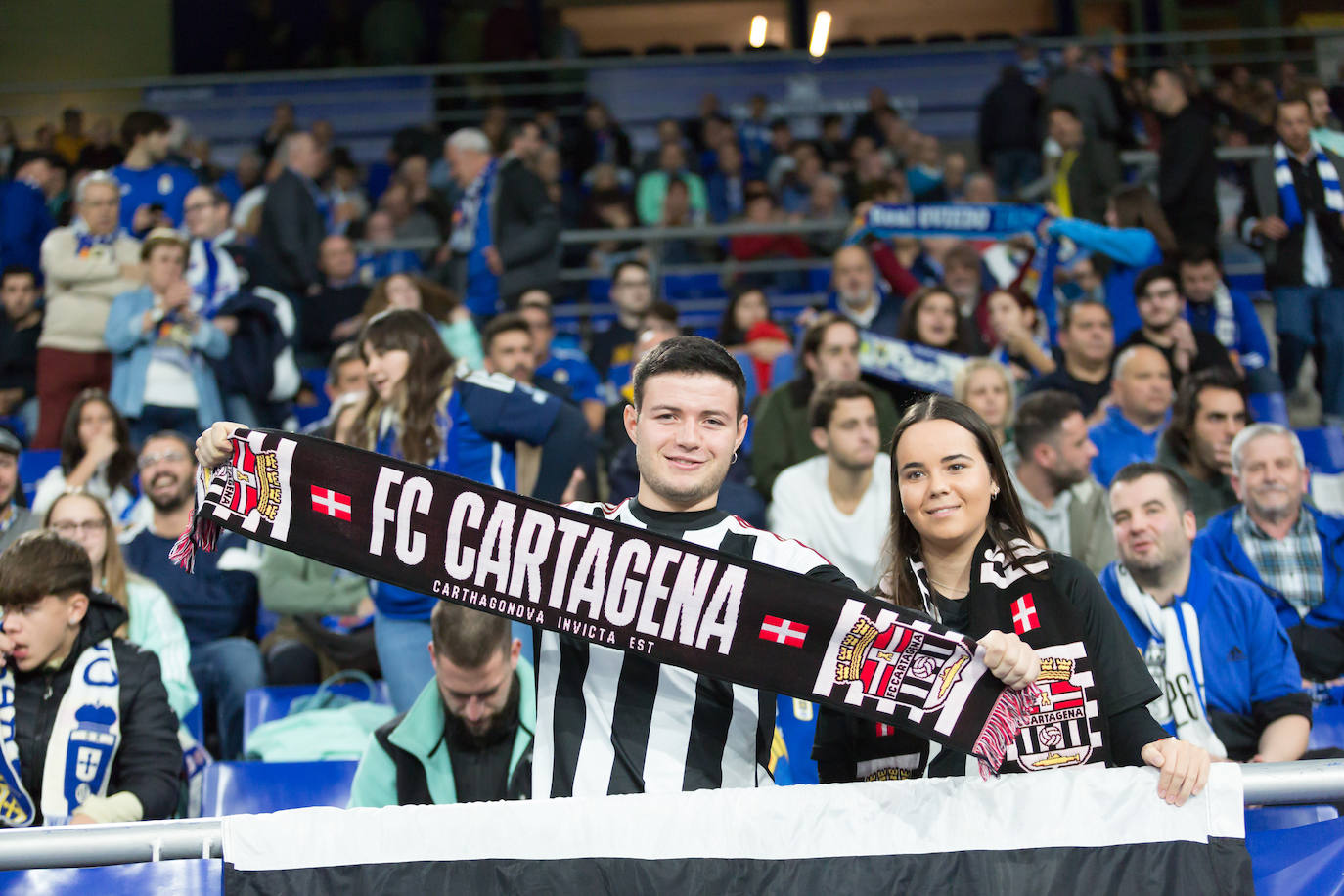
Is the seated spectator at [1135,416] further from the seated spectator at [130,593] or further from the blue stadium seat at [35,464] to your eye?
the blue stadium seat at [35,464]

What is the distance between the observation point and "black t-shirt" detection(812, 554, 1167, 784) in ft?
7.97

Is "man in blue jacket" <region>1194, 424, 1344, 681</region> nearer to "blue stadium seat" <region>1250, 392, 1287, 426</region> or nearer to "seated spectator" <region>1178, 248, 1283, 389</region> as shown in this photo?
"blue stadium seat" <region>1250, 392, 1287, 426</region>

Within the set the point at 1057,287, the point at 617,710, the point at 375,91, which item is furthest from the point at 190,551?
the point at 375,91

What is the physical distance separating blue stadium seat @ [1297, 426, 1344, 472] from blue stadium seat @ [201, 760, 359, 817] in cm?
529

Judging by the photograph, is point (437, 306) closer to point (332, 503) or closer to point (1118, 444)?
point (1118, 444)

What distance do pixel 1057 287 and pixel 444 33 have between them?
9.60 meters

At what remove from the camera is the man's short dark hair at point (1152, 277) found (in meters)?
7.04

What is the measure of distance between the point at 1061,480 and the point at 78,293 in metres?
5.22

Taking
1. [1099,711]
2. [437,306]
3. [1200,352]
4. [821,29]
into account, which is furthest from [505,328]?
[821,29]

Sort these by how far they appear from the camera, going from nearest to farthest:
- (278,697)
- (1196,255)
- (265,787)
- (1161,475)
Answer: (265,787) < (1161,475) < (278,697) < (1196,255)

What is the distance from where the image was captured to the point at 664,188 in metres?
11.8

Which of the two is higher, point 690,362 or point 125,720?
point 690,362

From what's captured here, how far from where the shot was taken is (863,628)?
2275 mm

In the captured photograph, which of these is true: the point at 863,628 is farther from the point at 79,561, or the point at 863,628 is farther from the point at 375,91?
the point at 375,91
